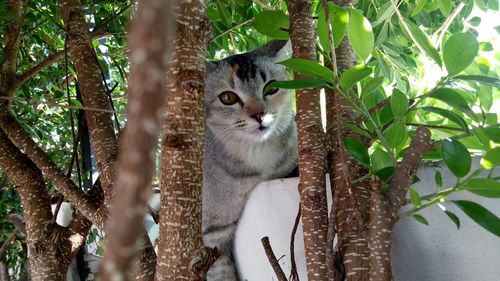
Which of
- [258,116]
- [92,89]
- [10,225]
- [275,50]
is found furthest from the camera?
[10,225]

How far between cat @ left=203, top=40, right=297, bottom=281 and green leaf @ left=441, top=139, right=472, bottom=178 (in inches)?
34.7

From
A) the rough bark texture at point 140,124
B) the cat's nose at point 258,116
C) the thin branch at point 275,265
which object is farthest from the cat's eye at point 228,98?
the rough bark texture at point 140,124

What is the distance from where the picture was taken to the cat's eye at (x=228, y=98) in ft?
5.24

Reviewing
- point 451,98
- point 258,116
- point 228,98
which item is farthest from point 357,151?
point 228,98

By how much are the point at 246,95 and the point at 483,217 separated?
1.06m

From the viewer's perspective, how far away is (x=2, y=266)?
7.57ft

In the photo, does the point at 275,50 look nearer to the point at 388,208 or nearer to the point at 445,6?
the point at 445,6

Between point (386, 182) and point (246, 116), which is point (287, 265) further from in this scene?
point (246, 116)

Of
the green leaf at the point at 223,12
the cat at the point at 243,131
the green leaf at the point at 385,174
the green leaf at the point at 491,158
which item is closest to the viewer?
the green leaf at the point at 491,158

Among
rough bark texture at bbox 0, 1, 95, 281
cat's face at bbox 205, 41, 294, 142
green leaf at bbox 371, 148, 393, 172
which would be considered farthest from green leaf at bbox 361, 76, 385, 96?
cat's face at bbox 205, 41, 294, 142

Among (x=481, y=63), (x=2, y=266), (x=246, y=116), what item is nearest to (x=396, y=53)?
(x=481, y=63)

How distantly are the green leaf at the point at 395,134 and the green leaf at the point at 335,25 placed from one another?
0.49 ft

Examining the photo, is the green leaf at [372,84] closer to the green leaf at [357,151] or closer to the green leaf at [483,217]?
the green leaf at [357,151]

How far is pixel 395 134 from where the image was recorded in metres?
0.67
